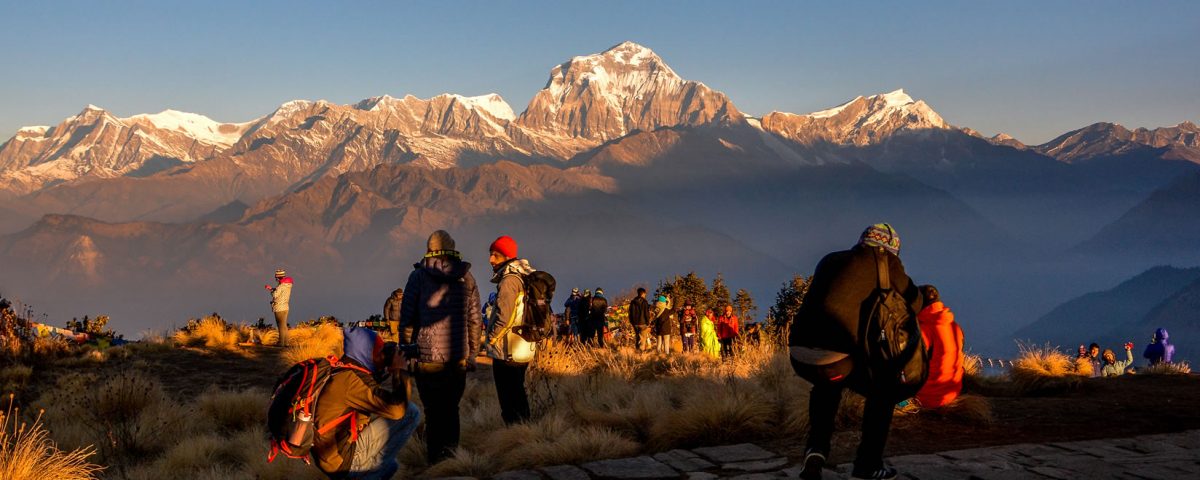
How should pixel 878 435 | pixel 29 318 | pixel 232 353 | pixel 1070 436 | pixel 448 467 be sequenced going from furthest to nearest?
pixel 232 353 → pixel 29 318 → pixel 1070 436 → pixel 448 467 → pixel 878 435

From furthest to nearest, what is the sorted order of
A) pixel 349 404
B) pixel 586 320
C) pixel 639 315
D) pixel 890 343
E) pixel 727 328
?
pixel 586 320
pixel 639 315
pixel 727 328
pixel 890 343
pixel 349 404

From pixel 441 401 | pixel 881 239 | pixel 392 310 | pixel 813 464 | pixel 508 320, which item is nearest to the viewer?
pixel 881 239

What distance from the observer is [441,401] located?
281 inches

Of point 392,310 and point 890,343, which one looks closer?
point 890,343

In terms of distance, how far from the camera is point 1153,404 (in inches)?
373

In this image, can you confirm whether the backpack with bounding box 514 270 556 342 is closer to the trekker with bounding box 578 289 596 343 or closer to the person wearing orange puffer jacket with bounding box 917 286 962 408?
the person wearing orange puffer jacket with bounding box 917 286 962 408

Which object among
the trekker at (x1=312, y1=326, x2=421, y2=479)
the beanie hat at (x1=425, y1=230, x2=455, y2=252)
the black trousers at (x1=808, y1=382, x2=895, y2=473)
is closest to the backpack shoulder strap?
the black trousers at (x1=808, y1=382, x2=895, y2=473)

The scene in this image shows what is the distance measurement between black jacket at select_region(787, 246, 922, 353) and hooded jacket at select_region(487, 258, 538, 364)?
2811 millimetres

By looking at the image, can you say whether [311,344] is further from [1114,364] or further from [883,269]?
[1114,364]

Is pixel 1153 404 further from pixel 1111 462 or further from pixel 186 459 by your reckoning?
pixel 186 459

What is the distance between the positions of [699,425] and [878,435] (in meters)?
2.25

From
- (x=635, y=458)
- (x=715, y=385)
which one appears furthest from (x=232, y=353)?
(x=635, y=458)

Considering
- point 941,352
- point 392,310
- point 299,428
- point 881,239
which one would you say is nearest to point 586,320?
point 392,310

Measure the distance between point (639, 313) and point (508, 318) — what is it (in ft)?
41.3
